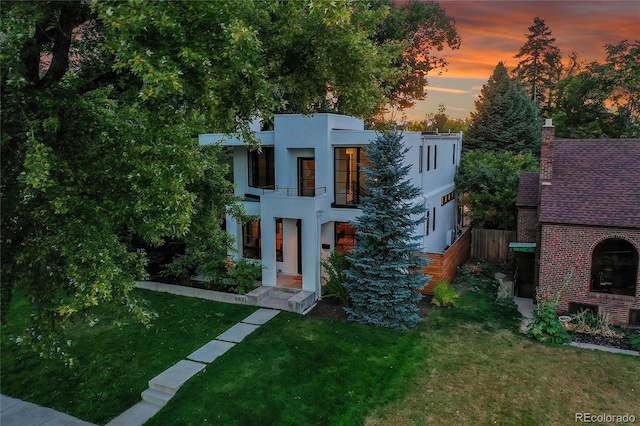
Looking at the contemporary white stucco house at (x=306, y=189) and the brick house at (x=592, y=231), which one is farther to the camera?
the contemporary white stucco house at (x=306, y=189)

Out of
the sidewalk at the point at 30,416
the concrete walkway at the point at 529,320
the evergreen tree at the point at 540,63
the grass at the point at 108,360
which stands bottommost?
the sidewalk at the point at 30,416

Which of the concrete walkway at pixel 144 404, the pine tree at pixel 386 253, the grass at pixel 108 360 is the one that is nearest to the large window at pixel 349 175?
the pine tree at pixel 386 253

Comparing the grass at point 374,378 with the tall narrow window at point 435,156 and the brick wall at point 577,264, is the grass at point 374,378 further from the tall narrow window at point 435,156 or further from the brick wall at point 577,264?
the tall narrow window at point 435,156

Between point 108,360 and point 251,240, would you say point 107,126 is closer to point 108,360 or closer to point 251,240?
point 108,360

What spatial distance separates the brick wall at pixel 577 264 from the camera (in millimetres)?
11797

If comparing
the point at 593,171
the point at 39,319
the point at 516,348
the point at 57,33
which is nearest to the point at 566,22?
the point at 593,171

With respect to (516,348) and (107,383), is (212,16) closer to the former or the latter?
(107,383)

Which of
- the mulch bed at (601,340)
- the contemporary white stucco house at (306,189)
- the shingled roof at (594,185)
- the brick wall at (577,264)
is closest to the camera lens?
the mulch bed at (601,340)

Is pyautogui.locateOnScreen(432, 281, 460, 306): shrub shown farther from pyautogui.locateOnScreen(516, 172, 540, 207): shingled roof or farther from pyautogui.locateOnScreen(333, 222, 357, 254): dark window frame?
pyautogui.locateOnScreen(516, 172, 540, 207): shingled roof

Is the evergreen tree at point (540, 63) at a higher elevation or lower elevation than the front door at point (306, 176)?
higher

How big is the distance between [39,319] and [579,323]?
12527 mm

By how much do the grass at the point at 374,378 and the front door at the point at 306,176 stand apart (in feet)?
17.6

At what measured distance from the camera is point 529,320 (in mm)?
12227

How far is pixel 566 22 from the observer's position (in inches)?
636
